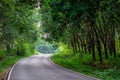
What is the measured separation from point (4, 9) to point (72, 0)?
28.1ft

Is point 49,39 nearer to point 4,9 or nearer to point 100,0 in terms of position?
point 4,9

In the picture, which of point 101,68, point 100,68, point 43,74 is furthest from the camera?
point 100,68

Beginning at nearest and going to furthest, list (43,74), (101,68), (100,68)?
(43,74) < (101,68) < (100,68)

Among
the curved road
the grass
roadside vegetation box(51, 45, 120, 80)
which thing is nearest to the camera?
the curved road

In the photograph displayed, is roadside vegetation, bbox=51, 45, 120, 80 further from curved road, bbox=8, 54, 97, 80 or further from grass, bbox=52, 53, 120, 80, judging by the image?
curved road, bbox=8, 54, 97, 80

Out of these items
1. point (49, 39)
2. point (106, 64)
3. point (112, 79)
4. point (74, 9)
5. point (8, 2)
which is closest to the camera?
point (112, 79)

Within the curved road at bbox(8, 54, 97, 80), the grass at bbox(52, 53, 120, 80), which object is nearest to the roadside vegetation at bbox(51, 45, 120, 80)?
the grass at bbox(52, 53, 120, 80)

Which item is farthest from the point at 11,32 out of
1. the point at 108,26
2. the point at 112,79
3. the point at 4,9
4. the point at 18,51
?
the point at 18,51

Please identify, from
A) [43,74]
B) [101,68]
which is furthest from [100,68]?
[43,74]

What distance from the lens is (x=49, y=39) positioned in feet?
201

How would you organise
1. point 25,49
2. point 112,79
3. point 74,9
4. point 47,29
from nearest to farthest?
point 112,79, point 74,9, point 47,29, point 25,49

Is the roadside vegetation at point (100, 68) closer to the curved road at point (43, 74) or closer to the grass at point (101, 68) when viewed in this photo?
the grass at point (101, 68)

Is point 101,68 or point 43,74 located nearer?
point 43,74

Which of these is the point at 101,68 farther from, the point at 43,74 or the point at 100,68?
the point at 43,74
